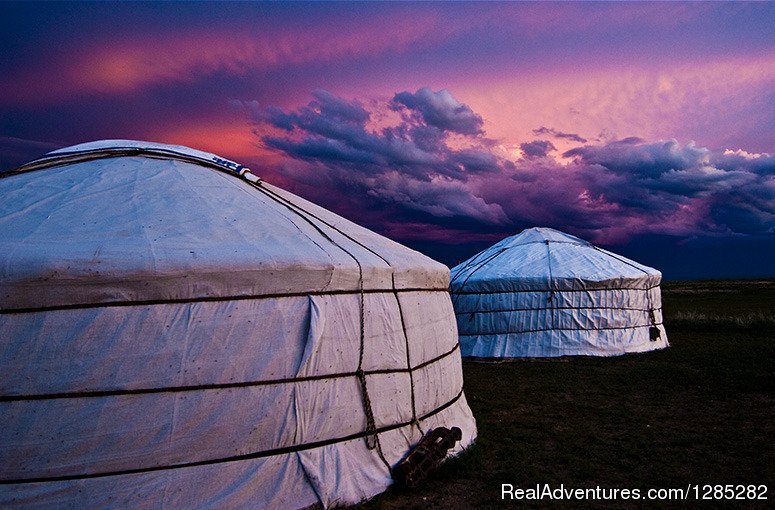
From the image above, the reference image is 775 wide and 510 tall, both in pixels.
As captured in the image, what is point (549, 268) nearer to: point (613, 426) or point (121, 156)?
point (613, 426)

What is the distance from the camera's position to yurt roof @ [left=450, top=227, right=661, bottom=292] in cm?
905

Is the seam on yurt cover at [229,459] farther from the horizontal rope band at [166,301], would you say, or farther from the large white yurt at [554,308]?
the large white yurt at [554,308]

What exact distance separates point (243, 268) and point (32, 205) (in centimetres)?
159

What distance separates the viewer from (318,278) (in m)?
3.33

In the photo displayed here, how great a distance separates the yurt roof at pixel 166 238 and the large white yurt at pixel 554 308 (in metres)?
4.90

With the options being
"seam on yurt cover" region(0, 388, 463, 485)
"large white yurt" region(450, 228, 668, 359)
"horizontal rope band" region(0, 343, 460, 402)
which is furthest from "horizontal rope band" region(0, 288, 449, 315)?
"large white yurt" region(450, 228, 668, 359)

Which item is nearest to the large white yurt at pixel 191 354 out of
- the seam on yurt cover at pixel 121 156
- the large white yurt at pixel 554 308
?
the seam on yurt cover at pixel 121 156

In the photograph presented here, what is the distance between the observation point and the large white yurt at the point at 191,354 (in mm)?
2814

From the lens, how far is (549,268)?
933cm

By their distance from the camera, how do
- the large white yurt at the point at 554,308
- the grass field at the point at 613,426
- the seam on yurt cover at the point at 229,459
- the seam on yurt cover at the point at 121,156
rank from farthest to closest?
the large white yurt at the point at 554,308, the seam on yurt cover at the point at 121,156, the grass field at the point at 613,426, the seam on yurt cover at the point at 229,459

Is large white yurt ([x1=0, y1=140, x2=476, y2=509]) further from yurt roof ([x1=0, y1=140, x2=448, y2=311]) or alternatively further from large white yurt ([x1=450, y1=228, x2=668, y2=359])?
large white yurt ([x1=450, y1=228, x2=668, y2=359])

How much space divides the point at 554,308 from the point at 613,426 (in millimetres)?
4015

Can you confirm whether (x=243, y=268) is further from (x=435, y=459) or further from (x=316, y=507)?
(x=435, y=459)

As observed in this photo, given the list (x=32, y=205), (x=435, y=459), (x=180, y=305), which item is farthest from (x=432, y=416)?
(x=32, y=205)
